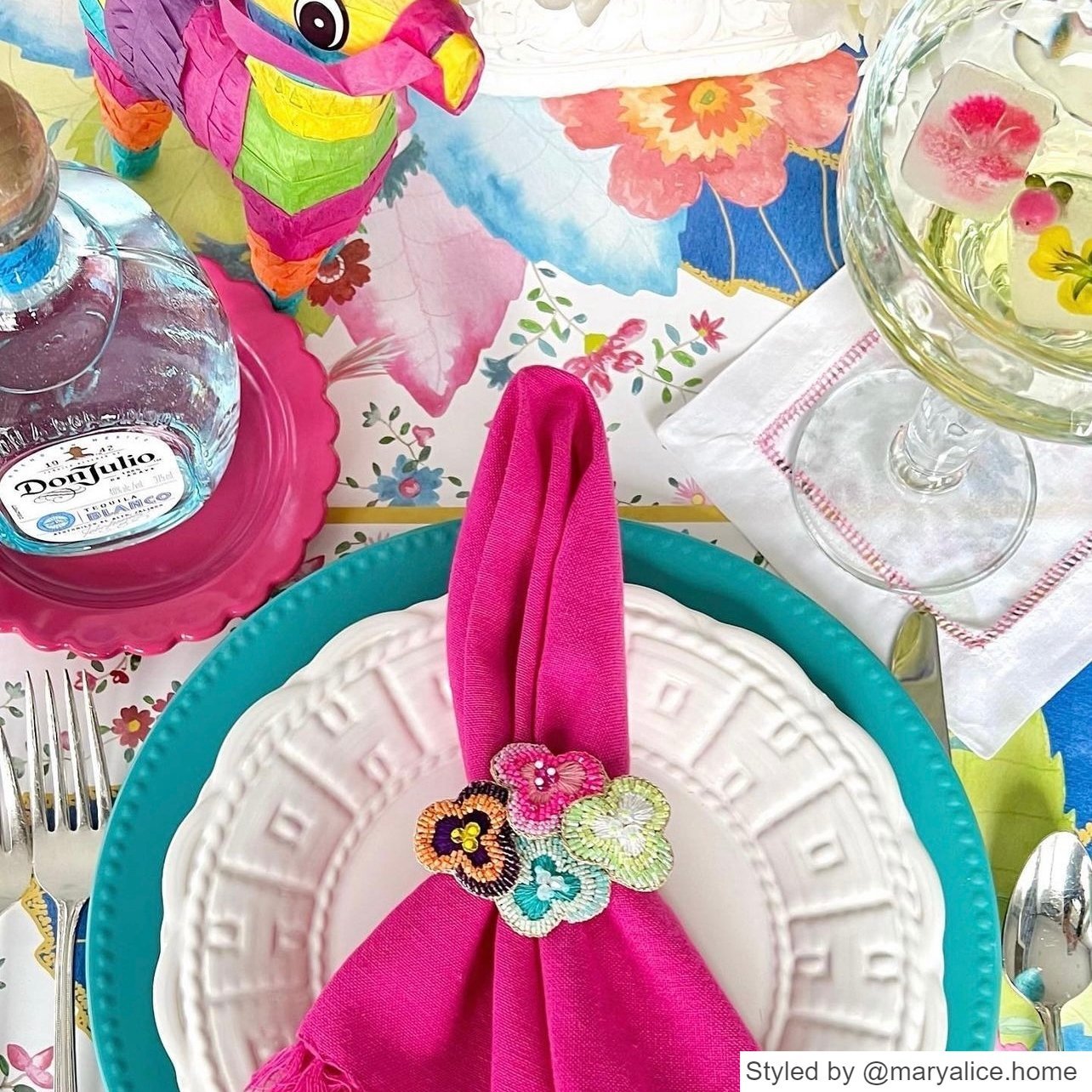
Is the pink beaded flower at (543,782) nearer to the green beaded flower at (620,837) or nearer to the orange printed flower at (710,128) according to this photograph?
the green beaded flower at (620,837)

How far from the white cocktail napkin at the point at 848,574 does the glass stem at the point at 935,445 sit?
4 centimetres

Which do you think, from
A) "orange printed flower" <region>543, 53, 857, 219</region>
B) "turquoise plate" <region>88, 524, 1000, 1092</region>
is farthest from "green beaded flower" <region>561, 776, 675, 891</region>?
"orange printed flower" <region>543, 53, 857, 219</region>

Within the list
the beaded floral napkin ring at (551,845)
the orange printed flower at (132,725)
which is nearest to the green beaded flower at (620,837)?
the beaded floral napkin ring at (551,845)

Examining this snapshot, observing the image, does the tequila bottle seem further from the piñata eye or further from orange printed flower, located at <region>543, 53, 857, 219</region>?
orange printed flower, located at <region>543, 53, 857, 219</region>

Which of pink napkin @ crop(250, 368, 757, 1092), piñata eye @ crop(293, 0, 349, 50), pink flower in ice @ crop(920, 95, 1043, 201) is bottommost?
pink napkin @ crop(250, 368, 757, 1092)

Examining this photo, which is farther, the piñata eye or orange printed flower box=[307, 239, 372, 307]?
orange printed flower box=[307, 239, 372, 307]

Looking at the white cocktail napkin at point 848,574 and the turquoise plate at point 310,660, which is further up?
the white cocktail napkin at point 848,574

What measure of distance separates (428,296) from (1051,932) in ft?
1.35

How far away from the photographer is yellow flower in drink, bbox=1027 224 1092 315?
15.8 inches

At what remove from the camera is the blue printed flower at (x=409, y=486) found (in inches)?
21.9

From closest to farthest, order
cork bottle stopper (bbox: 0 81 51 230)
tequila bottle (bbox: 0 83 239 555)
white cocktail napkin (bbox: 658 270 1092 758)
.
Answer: cork bottle stopper (bbox: 0 81 51 230)
tequila bottle (bbox: 0 83 239 555)
white cocktail napkin (bbox: 658 270 1092 758)

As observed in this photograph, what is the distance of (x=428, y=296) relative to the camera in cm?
58

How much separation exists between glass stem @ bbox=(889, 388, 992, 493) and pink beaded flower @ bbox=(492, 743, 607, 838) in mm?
222

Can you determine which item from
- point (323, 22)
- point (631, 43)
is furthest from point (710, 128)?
point (323, 22)
